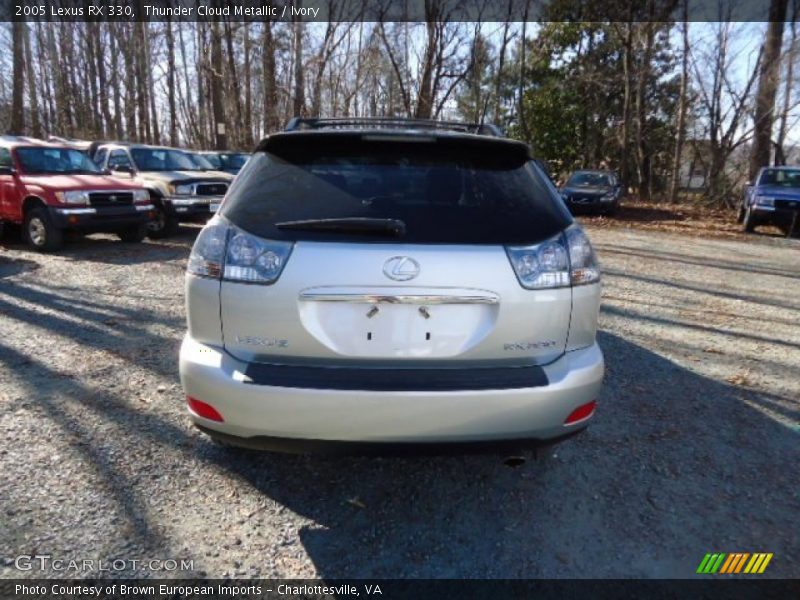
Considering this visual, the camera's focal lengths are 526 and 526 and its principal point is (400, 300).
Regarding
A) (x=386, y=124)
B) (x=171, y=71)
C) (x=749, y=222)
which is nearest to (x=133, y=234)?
(x=386, y=124)

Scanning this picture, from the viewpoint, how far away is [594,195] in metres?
17.1

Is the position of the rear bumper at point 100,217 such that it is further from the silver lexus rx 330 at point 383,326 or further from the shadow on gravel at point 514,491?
the silver lexus rx 330 at point 383,326

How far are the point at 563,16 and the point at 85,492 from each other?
31034mm

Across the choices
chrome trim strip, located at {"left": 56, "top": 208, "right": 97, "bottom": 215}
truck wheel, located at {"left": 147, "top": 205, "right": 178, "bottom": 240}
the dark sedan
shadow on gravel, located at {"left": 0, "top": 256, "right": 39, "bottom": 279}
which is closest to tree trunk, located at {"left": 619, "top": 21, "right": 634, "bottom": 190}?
the dark sedan

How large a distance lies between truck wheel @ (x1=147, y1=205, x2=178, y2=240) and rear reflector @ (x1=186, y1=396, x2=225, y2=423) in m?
9.24

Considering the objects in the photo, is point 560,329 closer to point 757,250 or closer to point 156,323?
point 156,323

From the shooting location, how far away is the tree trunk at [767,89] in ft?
62.8

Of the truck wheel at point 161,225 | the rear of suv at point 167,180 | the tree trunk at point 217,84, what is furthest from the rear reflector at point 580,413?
the tree trunk at point 217,84

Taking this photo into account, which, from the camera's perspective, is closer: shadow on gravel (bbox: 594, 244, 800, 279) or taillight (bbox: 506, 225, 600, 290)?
taillight (bbox: 506, 225, 600, 290)

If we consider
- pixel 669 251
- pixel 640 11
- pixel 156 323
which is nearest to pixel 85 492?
pixel 156 323

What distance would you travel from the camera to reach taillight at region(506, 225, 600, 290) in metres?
2.18

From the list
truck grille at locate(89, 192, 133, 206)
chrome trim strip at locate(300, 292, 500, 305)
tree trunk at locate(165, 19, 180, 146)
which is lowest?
chrome trim strip at locate(300, 292, 500, 305)

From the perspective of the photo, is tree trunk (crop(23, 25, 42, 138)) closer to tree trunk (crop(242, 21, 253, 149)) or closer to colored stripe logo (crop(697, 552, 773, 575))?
tree trunk (crop(242, 21, 253, 149))

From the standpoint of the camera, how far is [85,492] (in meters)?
2.57
